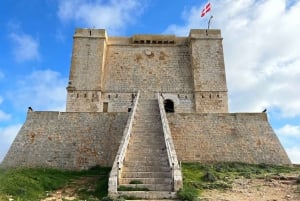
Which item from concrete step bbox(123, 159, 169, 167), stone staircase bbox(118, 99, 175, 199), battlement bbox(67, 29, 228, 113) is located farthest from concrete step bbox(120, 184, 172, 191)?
battlement bbox(67, 29, 228, 113)

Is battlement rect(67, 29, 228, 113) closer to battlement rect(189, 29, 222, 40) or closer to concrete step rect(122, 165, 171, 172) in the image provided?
battlement rect(189, 29, 222, 40)

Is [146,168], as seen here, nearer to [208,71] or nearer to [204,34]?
[208,71]

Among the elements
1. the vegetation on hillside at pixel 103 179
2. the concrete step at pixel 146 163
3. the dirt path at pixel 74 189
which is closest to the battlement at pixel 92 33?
the vegetation on hillside at pixel 103 179

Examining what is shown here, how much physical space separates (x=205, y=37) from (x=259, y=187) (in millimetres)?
18348

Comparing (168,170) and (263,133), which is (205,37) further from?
(168,170)

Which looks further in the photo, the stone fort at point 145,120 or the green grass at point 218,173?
the stone fort at point 145,120

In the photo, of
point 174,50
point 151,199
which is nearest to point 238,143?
point 151,199

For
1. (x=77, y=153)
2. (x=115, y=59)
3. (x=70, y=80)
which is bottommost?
(x=77, y=153)

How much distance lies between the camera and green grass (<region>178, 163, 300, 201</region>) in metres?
11.1

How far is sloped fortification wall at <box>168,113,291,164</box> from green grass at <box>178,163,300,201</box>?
763mm

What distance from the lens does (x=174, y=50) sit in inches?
1112

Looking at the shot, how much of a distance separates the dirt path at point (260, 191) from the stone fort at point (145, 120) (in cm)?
150

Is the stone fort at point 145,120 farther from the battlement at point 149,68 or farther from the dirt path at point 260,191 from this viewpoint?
the dirt path at point 260,191

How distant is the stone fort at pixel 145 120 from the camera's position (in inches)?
483
